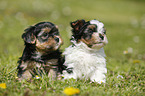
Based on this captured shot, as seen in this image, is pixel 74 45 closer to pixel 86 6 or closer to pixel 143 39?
pixel 143 39

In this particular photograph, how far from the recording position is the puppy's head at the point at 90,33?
3740 mm

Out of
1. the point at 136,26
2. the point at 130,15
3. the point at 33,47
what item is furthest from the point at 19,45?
the point at 130,15

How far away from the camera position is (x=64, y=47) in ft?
25.1

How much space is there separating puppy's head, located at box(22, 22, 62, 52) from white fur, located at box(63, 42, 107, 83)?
46 cm

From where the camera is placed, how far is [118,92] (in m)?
3.48

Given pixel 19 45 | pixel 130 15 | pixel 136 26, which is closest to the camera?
pixel 19 45

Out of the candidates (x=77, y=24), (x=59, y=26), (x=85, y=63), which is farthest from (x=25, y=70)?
(x=59, y=26)

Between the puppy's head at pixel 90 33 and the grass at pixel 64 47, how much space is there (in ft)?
2.89

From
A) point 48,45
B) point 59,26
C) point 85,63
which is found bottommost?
point 85,63

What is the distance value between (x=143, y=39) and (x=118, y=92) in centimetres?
817

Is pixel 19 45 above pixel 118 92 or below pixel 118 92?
above

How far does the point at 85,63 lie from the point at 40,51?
1035 millimetres

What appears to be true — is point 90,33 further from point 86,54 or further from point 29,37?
point 29,37

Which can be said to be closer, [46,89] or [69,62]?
[46,89]
